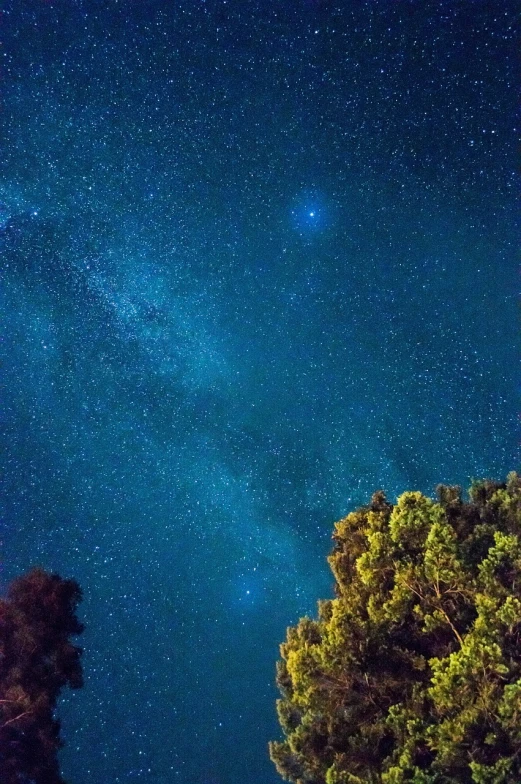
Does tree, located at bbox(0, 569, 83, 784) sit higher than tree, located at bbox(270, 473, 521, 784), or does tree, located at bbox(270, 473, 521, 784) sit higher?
tree, located at bbox(0, 569, 83, 784)

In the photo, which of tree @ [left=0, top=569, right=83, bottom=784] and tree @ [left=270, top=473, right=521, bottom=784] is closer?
tree @ [left=270, top=473, right=521, bottom=784]

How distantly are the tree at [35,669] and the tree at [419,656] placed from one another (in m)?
5.67

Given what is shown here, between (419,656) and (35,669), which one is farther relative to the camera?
(35,669)

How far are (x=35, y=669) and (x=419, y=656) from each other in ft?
30.2

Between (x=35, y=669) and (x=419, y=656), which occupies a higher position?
(x=35, y=669)

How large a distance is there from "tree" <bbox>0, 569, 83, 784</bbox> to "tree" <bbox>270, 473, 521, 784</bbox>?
18.6 ft

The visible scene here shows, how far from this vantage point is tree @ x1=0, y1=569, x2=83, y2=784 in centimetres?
1424

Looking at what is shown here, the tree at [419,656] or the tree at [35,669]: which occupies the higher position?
the tree at [35,669]

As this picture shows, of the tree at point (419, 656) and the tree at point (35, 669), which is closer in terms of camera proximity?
the tree at point (419, 656)

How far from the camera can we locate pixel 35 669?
15.2 metres

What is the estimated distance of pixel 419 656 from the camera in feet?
36.1

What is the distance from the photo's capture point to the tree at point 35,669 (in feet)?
46.7

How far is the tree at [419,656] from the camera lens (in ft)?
32.0

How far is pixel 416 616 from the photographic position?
36.7ft
